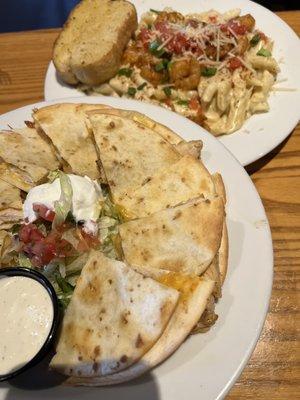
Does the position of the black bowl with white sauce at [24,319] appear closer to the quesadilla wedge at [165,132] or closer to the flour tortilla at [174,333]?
the flour tortilla at [174,333]

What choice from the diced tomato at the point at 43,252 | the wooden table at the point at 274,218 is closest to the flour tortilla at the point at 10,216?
the diced tomato at the point at 43,252

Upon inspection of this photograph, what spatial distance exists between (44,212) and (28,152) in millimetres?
389

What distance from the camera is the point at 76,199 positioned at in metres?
1.79

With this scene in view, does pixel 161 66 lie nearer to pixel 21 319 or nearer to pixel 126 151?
pixel 126 151

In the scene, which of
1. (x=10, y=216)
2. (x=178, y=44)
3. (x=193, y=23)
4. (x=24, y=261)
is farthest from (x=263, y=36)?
(x=24, y=261)

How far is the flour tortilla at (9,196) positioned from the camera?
195cm

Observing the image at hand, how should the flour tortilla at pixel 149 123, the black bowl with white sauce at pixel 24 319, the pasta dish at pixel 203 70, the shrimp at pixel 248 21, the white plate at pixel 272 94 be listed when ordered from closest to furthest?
the black bowl with white sauce at pixel 24 319 → the flour tortilla at pixel 149 123 → the white plate at pixel 272 94 → the pasta dish at pixel 203 70 → the shrimp at pixel 248 21

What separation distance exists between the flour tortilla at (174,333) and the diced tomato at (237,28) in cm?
187

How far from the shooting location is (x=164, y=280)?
1.55 meters

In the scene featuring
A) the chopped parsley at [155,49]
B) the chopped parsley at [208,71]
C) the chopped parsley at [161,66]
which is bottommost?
the chopped parsley at [161,66]

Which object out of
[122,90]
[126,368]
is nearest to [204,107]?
[122,90]

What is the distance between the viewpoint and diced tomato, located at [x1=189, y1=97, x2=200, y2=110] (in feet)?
8.74

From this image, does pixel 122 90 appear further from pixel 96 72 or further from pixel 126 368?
pixel 126 368

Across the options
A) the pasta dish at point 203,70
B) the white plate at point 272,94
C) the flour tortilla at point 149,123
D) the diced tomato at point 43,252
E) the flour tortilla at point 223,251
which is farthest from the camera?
the pasta dish at point 203,70
